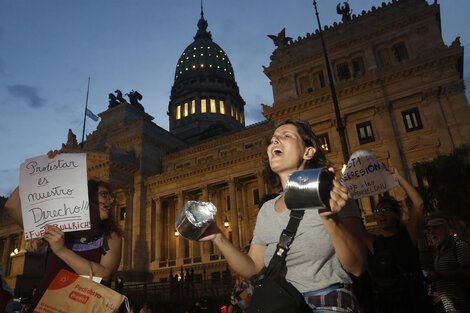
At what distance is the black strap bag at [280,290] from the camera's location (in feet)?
6.20

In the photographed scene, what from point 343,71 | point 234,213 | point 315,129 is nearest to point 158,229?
point 234,213

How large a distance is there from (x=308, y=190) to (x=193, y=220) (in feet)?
3.47

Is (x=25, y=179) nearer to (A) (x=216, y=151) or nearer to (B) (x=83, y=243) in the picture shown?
(B) (x=83, y=243)

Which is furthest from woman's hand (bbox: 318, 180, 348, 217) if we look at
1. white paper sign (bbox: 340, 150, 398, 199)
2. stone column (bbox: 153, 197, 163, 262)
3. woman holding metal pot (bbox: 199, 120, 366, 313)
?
stone column (bbox: 153, 197, 163, 262)

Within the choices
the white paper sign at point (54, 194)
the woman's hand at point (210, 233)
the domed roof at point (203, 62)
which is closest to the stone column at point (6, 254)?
the domed roof at point (203, 62)

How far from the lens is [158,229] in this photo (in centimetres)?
3584

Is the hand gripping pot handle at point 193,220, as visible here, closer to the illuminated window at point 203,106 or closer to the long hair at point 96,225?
the long hair at point 96,225

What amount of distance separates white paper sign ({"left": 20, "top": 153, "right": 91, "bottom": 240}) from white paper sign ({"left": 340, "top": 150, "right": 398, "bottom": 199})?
14.6ft

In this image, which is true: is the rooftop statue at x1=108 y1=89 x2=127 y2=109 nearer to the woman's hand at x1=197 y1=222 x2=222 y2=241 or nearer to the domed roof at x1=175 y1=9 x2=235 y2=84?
the domed roof at x1=175 y1=9 x2=235 y2=84

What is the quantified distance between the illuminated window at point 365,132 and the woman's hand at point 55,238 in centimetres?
2527

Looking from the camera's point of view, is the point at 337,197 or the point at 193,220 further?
the point at 193,220

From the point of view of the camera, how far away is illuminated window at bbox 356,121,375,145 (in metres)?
25.4

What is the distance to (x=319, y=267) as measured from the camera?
2072 millimetres

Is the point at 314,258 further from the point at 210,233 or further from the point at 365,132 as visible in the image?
the point at 365,132
